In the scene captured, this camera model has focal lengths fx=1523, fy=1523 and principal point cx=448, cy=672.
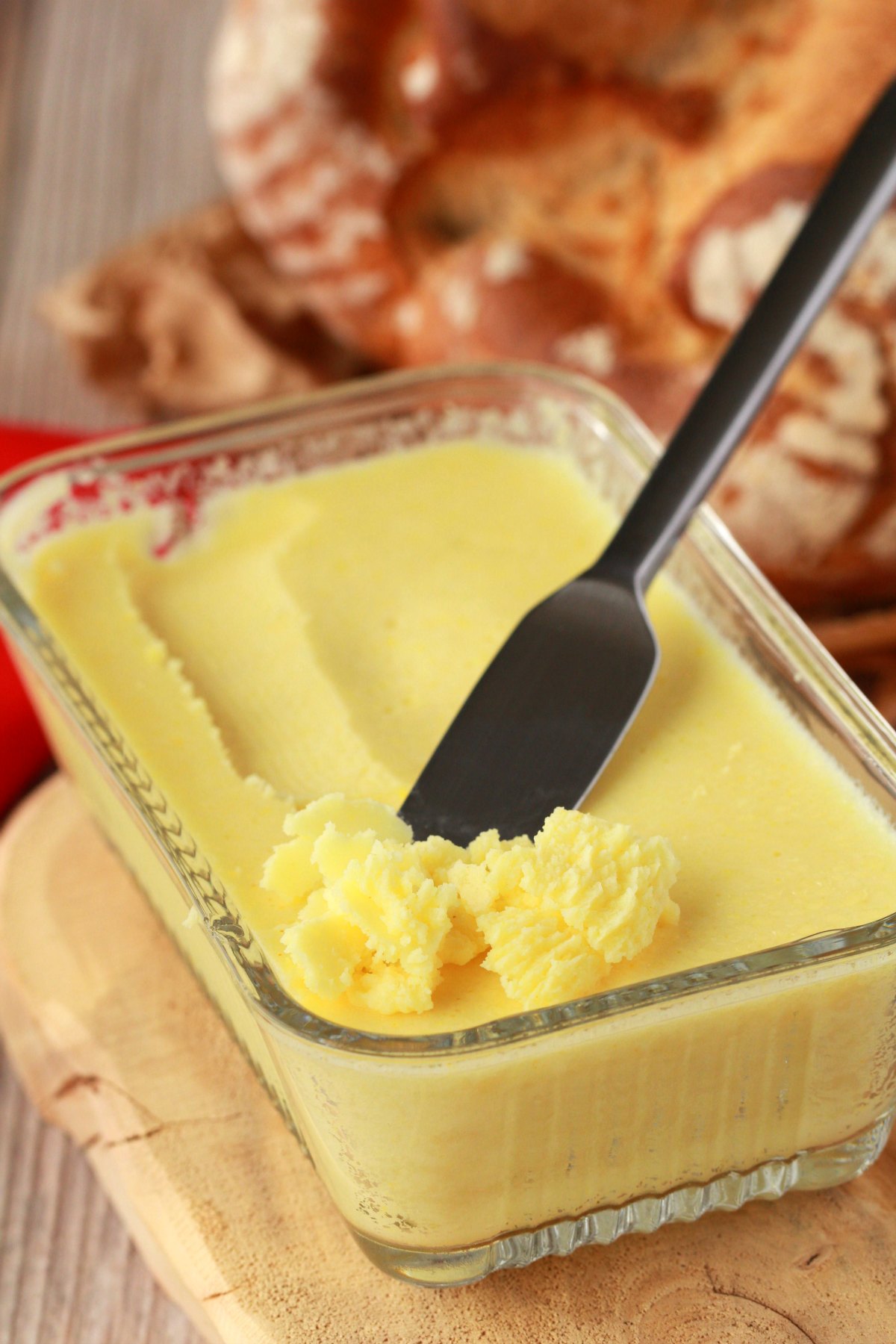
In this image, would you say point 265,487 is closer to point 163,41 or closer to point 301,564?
point 301,564

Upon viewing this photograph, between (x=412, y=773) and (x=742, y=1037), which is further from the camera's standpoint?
(x=412, y=773)

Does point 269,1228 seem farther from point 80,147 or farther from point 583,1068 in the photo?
point 80,147

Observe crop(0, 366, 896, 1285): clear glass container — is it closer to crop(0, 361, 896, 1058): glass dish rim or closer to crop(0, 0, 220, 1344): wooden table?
crop(0, 361, 896, 1058): glass dish rim

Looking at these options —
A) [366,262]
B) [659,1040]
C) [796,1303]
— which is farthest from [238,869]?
[366,262]

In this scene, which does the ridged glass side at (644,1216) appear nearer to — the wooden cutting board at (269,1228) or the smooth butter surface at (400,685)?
the wooden cutting board at (269,1228)

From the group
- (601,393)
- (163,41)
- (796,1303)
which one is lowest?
(796,1303)

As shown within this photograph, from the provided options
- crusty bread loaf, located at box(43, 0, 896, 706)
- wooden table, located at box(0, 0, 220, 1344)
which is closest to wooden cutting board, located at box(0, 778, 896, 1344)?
crusty bread loaf, located at box(43, 0, 896, 706)

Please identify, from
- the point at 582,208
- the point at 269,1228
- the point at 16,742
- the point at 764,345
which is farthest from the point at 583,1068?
the point at 582,208
